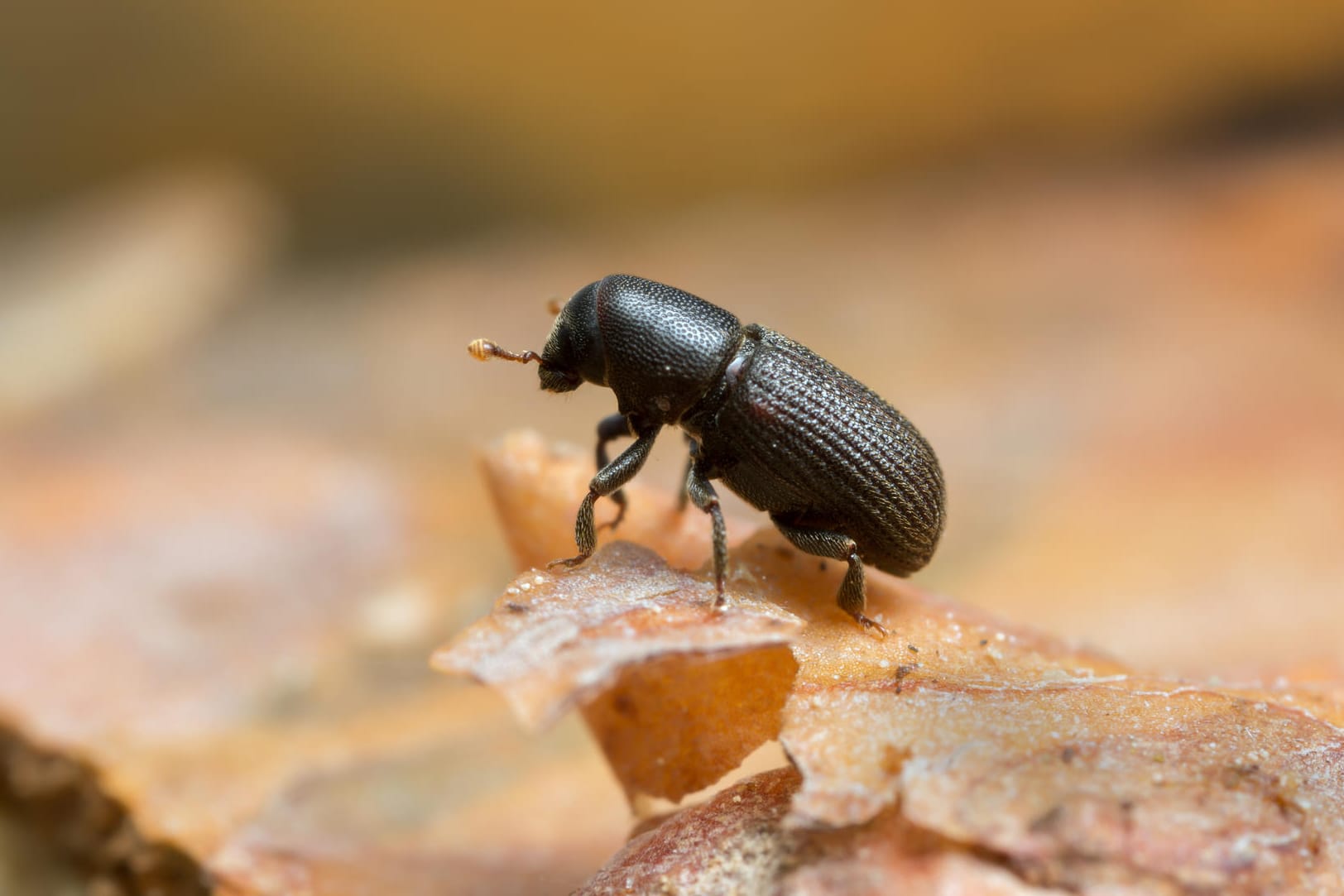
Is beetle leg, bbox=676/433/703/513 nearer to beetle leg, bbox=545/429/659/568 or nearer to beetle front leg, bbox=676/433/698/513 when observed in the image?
beetle front leg, bbox=676/433/698/513

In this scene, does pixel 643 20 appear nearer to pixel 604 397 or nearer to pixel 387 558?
pixel 604 397

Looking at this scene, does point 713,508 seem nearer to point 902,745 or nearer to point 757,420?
point 757,420

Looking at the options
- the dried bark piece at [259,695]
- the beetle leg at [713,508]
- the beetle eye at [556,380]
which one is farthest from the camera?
the beetle eye at [556,380]

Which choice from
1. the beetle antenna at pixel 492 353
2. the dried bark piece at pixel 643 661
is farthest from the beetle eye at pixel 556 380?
the dried bark piece at pixel 643 661

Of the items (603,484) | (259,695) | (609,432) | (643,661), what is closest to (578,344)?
(609,432)

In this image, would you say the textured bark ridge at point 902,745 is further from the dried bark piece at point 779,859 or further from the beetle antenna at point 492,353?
the beetle antenna at point 492,353

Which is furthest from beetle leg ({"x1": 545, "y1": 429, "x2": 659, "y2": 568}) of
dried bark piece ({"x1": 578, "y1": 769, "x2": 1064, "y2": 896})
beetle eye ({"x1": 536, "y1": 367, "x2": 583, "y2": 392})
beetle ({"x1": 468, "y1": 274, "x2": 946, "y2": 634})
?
A: dried bark piece ({"x1": 578, "y1": 769, "x2": 1064, "y2": 896})

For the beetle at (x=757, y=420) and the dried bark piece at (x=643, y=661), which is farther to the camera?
the beetle at (x=757, y=420)
